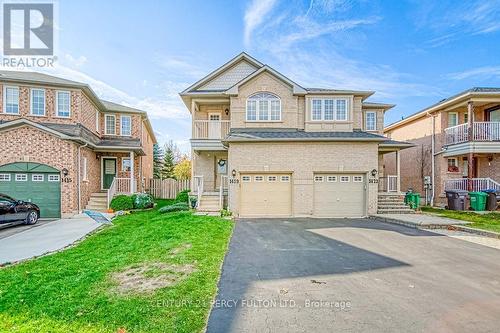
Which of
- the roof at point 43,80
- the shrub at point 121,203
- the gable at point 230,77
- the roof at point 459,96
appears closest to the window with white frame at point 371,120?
the roof at point 459,96

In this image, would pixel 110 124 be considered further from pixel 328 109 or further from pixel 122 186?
pixel 328 109

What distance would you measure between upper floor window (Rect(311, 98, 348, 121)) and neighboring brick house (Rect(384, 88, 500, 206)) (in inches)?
293

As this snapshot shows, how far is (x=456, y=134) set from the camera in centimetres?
1819

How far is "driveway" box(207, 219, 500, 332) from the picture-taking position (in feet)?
11.9

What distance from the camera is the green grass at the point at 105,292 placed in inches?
138

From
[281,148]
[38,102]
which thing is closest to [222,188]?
[281,148]

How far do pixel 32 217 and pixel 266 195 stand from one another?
1087 centimetres

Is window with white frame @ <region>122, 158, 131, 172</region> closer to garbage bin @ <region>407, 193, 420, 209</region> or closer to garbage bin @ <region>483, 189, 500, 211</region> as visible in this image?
garbage bin @ <region>407, 193, 420, 209</region>

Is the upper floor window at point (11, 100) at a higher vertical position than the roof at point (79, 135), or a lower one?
higher

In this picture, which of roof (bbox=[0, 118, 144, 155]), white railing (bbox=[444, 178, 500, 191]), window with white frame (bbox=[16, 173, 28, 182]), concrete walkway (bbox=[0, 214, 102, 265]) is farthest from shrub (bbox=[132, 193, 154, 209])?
white railing (bbox=[444, 178, 500, 191])

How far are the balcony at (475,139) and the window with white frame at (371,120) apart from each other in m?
4.94

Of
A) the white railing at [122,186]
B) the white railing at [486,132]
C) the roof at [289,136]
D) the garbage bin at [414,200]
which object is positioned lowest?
the garbage bin at [414,200]

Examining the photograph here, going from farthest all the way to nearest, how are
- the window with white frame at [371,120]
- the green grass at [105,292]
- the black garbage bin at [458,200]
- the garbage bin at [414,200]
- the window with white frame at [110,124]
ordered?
the window with white frame at [110,124] → the window with white frame at [371,120] → the black garbage bin at [458,200] → the garbage bin at [414,200] → the green grass at [105,292]

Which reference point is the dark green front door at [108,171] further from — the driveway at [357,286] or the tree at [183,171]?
the tree at [183,171]
